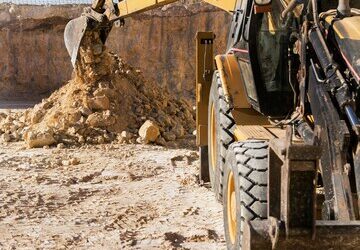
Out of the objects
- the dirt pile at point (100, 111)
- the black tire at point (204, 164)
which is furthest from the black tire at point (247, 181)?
the dirt pile at point (100, 111)

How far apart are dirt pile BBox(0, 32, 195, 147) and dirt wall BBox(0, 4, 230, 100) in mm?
8827

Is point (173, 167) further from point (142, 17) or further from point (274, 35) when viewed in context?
point (142, 17)

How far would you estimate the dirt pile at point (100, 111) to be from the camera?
32.7 feet

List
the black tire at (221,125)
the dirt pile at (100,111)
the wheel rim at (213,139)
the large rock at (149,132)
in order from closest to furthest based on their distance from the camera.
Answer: the black tire at (221,125), the wheel rim at (213,139), the large rock at (149,132), the dirt pile at (100,111)

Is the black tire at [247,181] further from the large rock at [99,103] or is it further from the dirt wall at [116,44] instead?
the dirt wall at [116,44]

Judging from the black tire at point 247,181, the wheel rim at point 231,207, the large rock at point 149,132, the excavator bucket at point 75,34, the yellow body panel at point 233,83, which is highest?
the excavator bucket at point 75,34

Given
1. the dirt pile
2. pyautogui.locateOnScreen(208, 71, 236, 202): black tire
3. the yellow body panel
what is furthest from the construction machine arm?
the yellow body panel

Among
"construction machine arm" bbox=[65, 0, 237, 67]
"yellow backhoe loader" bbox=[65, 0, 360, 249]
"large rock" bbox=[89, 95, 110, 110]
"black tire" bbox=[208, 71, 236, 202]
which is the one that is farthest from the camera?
"large rock" bbox=[89, 95, 110, 110]

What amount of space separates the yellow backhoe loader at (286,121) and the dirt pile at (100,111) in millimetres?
3794

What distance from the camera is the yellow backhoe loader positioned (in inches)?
107

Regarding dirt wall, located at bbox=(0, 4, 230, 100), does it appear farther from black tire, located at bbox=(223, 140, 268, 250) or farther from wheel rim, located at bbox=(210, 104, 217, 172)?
black tire, located at bbox=(223, 140, 268, 250)

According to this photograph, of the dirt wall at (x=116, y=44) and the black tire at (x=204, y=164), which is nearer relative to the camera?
the black tire at (x=204, y=164)

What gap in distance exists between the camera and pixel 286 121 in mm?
4484

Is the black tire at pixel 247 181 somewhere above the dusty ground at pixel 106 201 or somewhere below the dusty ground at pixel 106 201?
above
